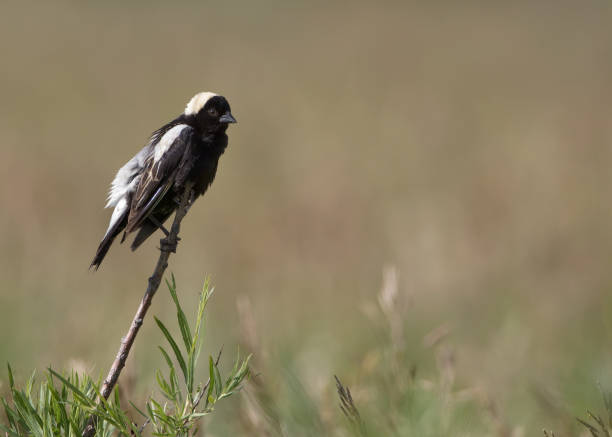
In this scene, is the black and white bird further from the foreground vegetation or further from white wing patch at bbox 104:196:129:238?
the foreground vegetation

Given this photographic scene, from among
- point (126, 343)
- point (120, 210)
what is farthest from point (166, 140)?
point (126, 343)

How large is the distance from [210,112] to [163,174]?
476 millimetres

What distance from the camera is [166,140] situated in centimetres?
241

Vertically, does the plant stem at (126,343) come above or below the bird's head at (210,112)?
below

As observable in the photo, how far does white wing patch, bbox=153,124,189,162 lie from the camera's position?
7.62ft

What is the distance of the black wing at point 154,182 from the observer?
228 centimetres

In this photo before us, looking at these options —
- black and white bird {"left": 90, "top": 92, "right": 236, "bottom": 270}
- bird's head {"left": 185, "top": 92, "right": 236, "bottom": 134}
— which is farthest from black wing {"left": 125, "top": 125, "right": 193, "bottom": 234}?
bird's head {"left": 185, "top": 92, "right": 236, "bottom": 134}

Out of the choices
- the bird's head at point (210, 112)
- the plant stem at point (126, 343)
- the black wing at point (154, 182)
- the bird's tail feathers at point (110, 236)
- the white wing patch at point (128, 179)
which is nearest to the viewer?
the plant stem at point (126, 343)

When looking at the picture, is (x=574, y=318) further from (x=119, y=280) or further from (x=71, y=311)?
(x=119, y=280)

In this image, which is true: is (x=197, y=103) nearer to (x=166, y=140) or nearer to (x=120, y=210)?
(x=166, y=140)

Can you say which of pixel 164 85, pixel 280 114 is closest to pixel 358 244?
pixel 280 114

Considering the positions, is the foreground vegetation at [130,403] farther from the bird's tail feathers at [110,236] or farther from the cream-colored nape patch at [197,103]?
the cream-colored nape patch at [197,103]

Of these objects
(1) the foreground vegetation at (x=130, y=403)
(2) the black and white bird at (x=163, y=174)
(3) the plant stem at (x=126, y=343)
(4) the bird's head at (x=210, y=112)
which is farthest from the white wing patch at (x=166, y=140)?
(1) the foreground vegetation at (x=130, y=403)

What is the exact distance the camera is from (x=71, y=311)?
3.99 meters
